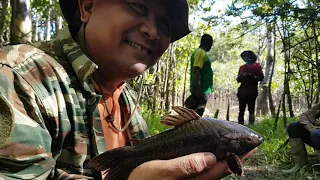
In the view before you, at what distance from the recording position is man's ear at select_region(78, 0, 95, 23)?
65.7 inches

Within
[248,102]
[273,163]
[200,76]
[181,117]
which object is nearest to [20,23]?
[200,76]

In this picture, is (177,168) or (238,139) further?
(238,139)

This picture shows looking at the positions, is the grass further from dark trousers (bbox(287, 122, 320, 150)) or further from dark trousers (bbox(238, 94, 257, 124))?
dark trousers (bbox(238, 94, 257, 124))

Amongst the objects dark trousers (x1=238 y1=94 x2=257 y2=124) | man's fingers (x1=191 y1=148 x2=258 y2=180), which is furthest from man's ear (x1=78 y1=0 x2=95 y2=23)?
dark trousers (x1=238 y1=94 x2=257 y2=124)

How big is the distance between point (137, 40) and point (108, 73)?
241mm

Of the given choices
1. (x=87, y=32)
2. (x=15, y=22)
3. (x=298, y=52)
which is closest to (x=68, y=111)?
(x=87, y=32)

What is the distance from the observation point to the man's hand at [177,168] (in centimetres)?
136

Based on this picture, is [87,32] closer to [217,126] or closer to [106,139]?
[106,139]

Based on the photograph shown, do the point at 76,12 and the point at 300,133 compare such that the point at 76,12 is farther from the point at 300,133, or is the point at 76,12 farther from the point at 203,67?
the point at 203,67

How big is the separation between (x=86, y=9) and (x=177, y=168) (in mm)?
841

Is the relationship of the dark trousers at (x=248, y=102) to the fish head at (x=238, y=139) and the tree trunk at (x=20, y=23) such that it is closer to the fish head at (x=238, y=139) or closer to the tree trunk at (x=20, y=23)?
the tree trunk at (x=20, y=23)

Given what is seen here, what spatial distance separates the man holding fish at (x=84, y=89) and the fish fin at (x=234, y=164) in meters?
0.03

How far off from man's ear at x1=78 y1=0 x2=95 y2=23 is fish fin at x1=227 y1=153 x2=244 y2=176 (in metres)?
0.88

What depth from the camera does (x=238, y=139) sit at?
1.59 metres
